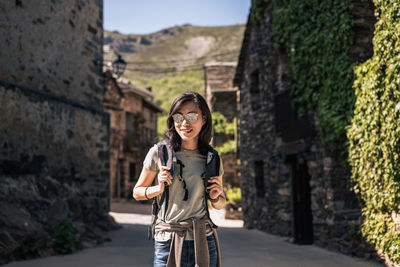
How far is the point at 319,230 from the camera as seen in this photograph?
820 cm

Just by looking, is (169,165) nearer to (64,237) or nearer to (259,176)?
(64,237)

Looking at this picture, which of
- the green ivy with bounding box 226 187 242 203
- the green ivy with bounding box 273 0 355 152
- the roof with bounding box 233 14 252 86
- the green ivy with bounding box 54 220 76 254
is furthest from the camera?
the green ivy with bounding box 226 187 242 203

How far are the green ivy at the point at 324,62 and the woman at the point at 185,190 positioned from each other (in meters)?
5.27

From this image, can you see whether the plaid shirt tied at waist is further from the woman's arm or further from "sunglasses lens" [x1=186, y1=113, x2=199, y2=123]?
"sunglasses lens" [x1=186, y1=113, x2=199, y2=123]

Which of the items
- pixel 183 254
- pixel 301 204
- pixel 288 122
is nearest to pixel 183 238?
pixel 183 254

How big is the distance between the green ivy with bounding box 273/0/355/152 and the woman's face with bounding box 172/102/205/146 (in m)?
5.28

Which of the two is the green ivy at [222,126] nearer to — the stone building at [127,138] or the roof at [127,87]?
the stone building at [127,138]

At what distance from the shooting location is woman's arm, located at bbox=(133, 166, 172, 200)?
2.09 m

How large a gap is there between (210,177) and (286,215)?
320 inches

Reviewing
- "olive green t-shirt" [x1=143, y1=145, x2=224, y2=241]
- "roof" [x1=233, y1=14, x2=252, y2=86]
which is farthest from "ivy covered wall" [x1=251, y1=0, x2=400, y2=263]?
"olive green t-shirt" [x1=143, y1=145, x2=224, y2=241]

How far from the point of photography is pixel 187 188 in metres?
2.20

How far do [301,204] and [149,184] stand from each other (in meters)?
7.60

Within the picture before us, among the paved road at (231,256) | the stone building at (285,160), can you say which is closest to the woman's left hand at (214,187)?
the paved road at (231,256)

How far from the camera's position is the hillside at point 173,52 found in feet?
225
